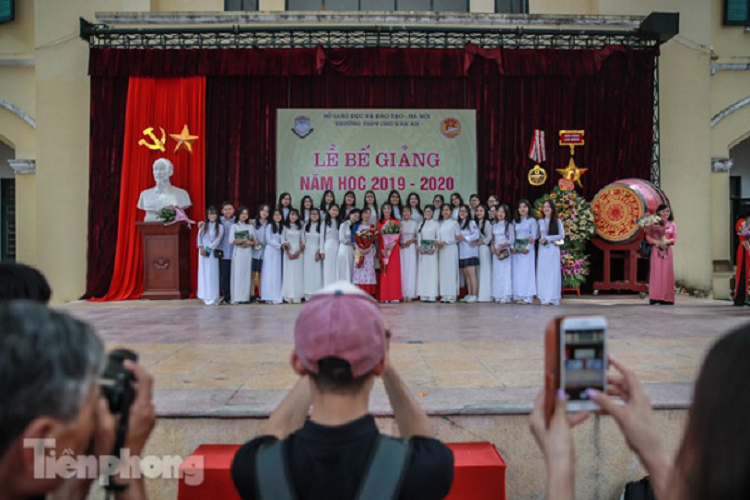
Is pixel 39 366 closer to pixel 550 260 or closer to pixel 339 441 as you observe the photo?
pixel 339 441

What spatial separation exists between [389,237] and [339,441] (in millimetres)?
7557

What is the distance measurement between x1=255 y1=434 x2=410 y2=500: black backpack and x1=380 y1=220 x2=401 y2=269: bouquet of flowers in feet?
24.5

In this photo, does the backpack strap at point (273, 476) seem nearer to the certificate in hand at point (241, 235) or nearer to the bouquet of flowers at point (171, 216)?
the certificate in hand at point (241, 235)

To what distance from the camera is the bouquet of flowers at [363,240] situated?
334 inches

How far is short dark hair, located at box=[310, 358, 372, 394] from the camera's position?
4.07 feet

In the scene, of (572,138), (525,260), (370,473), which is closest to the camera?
(370,473)

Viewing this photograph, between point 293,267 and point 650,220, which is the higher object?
point 650,220

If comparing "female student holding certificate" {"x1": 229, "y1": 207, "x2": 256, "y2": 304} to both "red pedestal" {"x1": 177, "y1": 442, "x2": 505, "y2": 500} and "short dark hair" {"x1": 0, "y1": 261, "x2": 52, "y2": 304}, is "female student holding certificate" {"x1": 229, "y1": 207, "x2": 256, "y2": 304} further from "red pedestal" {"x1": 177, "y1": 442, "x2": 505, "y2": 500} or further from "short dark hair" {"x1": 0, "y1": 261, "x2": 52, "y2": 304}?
"short dark hair" {"x1": 0, "y1": 261, "x2": 52, "y2": 304}

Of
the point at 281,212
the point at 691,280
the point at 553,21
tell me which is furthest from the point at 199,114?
the point at 691,280

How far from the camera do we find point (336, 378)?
1.26m

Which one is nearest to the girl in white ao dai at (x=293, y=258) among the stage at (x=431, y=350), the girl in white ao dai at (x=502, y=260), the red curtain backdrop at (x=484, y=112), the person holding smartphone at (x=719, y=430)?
the red curtain backdrop at (x=484, y=112)

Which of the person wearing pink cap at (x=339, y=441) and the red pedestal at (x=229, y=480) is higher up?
the person wearing pink cap at (x=339, y=441)

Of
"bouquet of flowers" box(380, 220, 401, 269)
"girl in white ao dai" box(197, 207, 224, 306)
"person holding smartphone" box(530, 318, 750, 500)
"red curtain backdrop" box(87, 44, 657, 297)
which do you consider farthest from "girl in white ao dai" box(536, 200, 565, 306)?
"person holding smartphone" box(530, 318, 750, 500)

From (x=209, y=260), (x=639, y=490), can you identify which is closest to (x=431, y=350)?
(x=639, y=490)
